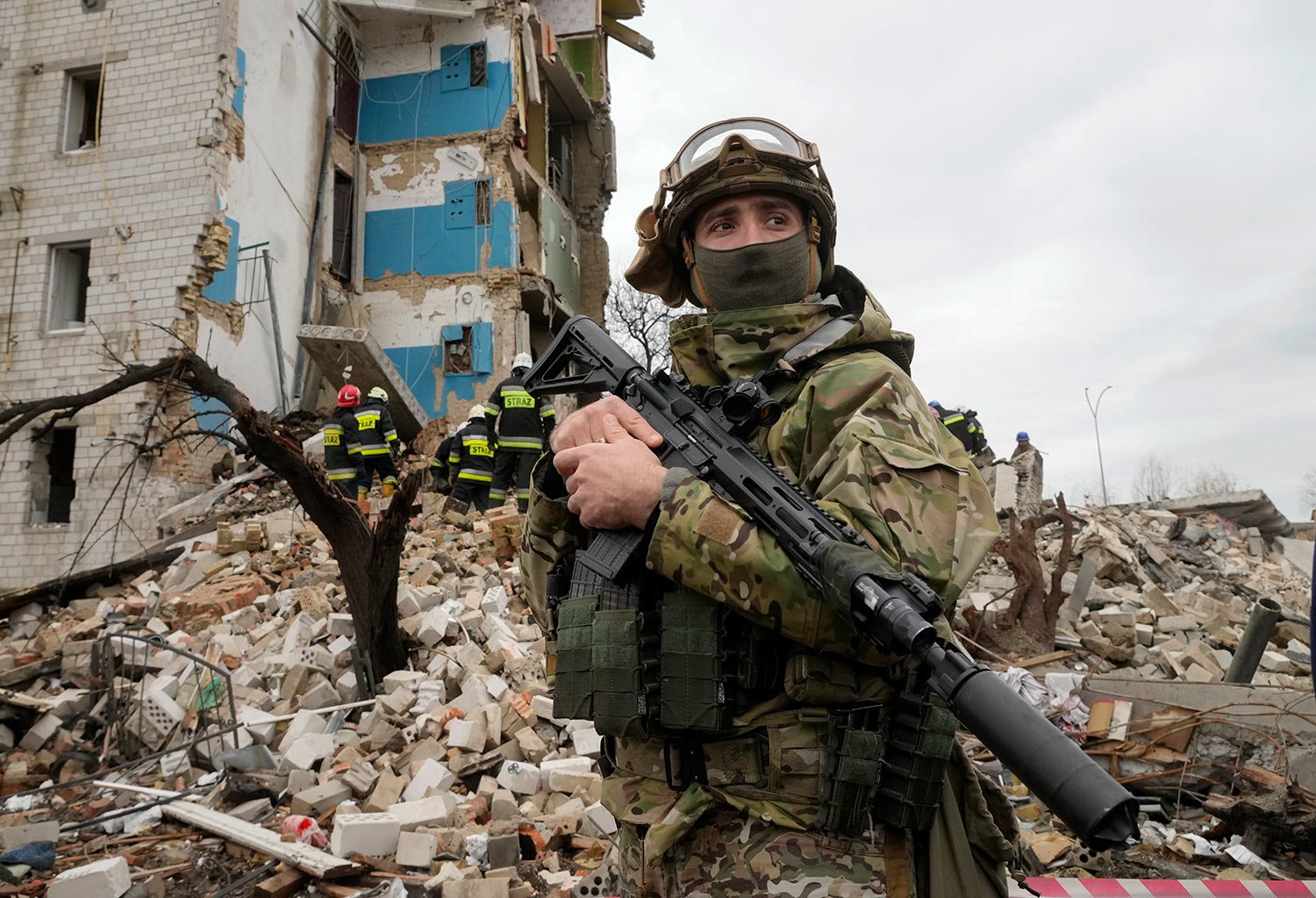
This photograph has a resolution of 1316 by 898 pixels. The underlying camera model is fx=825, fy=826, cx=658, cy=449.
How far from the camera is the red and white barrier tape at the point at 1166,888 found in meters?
2.69

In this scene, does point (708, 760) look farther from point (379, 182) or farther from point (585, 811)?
point (379, 182)

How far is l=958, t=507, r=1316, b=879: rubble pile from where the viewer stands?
Answer: 378 cm

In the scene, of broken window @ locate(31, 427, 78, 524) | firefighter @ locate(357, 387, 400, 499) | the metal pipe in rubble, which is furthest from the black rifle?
broken window @ locate(31, 427, 78, 524)

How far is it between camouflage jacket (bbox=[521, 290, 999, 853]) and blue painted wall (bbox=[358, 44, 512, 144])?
55.4 ft

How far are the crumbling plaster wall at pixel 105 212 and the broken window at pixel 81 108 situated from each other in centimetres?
14

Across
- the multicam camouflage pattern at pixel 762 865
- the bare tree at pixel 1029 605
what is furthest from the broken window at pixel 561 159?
the multicam camouflage pattern at pixel 762 865

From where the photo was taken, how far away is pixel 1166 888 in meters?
2.77

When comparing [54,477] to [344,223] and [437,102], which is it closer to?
[344,223]

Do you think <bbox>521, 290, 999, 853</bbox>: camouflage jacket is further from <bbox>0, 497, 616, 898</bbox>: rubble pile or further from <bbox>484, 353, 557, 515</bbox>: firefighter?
<bbox>484, 353, 557, 515</bbox>: firefighter

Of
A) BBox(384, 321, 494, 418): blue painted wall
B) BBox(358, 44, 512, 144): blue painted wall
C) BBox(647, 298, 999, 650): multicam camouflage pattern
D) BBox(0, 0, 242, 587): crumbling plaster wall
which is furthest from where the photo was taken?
BBox(358, 44, 512, 144): blue painted wall

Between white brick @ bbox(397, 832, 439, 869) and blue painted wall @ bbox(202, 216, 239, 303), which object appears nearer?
white brick @ bbox(397, 832, 439, 869)

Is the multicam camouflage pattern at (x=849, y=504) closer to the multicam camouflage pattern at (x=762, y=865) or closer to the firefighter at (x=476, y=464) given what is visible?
the multicam camouflage pattern at (x=762, y=865)

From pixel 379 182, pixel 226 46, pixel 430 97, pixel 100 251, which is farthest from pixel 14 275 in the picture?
pixel 430 97

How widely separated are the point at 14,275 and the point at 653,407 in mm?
15555
